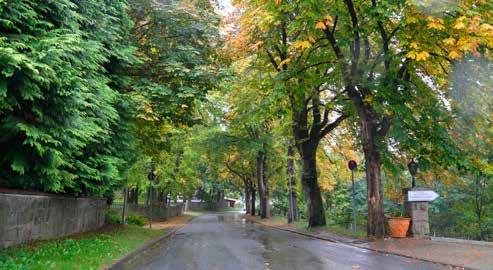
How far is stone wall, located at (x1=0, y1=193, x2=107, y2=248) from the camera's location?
884 cm

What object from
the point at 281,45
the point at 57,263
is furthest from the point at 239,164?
the point at 57,263

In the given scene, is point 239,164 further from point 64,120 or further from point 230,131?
point 64,120

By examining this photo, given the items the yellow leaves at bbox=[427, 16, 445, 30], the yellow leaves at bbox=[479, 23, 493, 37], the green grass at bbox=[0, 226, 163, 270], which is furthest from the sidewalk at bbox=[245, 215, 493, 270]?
the green grass at bbox=[0, 226, 163, 270]

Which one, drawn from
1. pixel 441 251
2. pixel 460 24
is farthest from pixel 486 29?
pixel 441 251

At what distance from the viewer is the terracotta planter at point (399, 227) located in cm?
1568

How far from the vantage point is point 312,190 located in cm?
2148

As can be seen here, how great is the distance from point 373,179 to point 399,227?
200cm

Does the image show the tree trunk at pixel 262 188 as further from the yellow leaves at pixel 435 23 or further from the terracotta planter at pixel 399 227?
the yellow leaves at pixel 435 23

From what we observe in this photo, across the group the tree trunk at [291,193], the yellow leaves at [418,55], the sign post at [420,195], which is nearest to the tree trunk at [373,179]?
the sign post at [420,195]

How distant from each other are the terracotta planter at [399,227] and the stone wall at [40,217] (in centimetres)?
1096

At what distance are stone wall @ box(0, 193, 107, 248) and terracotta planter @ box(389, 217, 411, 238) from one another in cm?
1096

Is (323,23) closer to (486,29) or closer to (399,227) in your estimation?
(486,29)

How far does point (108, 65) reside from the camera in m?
13.8

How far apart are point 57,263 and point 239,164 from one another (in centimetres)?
3858
